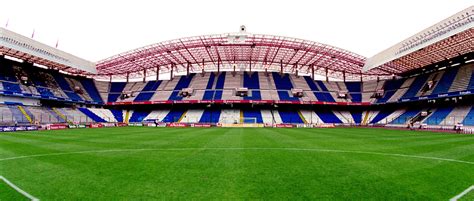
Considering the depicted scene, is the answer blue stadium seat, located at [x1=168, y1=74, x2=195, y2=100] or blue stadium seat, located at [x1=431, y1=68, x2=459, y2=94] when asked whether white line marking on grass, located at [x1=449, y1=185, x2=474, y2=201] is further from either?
blue stadium seat, located at [x1=168, y1=74, x2=195, y2=100]

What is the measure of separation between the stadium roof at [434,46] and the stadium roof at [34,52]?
194ft

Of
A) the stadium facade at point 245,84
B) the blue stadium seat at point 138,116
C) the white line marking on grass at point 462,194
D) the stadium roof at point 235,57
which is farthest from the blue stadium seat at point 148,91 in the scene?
the white line marking on grass at point 462,194

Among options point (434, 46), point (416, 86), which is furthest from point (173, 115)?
point (416, 86)

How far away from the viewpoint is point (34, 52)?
4097 centimetres

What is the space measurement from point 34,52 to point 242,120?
39211 millimetres

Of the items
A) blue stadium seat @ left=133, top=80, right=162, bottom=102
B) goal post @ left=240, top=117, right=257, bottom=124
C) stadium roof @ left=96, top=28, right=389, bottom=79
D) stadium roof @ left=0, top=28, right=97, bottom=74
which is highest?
stadium roof @ left=96, top=28, right=389, bottom=79

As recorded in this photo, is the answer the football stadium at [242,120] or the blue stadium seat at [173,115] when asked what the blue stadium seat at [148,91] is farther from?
the blue stadium seat at [173,115]

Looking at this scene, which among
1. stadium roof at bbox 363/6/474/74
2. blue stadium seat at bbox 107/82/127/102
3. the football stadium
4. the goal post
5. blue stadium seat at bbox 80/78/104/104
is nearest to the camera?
the football stadium

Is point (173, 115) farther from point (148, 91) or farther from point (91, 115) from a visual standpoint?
point (91, 115)

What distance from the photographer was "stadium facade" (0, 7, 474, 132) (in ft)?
131

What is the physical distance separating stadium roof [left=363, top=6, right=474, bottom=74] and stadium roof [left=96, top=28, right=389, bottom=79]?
5.90 metres

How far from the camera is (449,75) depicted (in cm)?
4478

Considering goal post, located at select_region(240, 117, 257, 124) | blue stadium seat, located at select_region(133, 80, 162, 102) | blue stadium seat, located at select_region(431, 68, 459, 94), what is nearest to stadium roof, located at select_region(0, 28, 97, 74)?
blue stadium seat, located at select_region(133, 80, 162, 102)

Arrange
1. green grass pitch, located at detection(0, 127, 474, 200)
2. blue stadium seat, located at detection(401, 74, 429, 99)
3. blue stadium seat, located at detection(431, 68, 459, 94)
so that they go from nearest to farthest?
green grass pitch, located at detection(0, 127, 474, 200) < blue stadium seat, located at detection(431, 68, 459, 94) < blue stadium seat, located at detection(401, 74, 429, 99)
